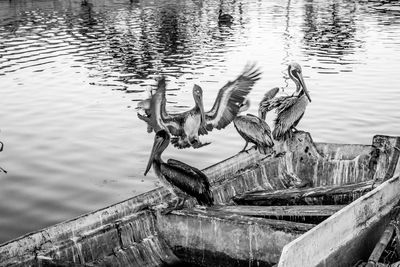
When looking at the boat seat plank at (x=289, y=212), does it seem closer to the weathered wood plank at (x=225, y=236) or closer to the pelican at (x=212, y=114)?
the weathered wood plank at (x=225, y=236)

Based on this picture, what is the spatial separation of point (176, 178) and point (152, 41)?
26.9 meters

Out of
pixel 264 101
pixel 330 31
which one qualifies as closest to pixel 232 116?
pixel 264 101

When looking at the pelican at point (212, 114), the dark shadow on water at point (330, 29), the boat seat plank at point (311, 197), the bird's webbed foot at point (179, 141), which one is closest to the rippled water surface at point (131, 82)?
the dark shadow on water at point (330, 29)

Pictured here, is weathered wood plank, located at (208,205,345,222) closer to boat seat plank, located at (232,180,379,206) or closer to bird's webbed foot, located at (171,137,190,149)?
boat seat plank, located at (232,180,379,206)

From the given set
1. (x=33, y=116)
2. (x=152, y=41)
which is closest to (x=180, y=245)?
(x=33, y=116)

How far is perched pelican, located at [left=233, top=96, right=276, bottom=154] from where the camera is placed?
10.6 metres

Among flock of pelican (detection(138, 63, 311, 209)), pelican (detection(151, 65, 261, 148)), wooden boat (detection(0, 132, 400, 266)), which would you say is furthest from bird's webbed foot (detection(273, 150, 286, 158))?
wooden boat (detection(0, 132, 400, 266))

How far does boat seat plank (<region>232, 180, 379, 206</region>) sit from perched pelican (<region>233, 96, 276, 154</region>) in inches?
55.6

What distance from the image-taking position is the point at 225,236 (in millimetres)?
7801

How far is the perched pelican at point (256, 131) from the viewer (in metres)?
10.6

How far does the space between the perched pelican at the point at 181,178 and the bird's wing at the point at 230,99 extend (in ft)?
8.42

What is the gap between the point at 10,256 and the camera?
680 centimetres

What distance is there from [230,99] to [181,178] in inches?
116

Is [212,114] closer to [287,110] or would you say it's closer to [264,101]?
[264,101]
